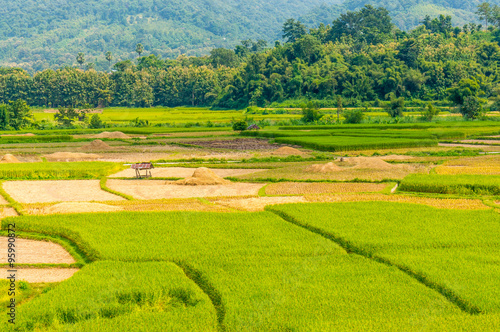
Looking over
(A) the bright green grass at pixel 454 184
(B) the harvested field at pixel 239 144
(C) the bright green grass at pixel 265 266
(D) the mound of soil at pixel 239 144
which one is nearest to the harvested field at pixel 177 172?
(A) the bright green grass at pixel 454 184

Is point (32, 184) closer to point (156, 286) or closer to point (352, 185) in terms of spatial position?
point (352, 185)

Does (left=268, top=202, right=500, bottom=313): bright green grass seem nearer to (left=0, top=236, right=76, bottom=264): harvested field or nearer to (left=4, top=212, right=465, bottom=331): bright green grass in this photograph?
(left=4, top=212, right=465, bottom=331): bright green grass

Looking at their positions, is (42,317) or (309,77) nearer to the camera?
(42,317)

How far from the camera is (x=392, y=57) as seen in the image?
81812 millimetres

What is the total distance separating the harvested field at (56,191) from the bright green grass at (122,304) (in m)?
8.85

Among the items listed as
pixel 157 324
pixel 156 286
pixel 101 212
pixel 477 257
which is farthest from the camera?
pixel 101 212

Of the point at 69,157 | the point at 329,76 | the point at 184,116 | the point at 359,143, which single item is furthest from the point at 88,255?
the point at 329,76

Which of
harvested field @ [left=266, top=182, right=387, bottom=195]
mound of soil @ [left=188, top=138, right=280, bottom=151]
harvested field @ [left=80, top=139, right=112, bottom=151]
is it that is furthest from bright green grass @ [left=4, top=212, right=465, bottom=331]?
harvested field @ [left=80, top=139, right=112, bottom=151]

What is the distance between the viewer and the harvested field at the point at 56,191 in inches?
669

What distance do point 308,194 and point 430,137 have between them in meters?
21.5

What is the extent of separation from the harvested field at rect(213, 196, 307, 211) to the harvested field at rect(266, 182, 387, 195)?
1.28 m

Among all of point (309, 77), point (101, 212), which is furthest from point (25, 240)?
point (309, 77)

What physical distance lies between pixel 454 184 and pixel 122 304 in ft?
42.5

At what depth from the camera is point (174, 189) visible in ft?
61.4
